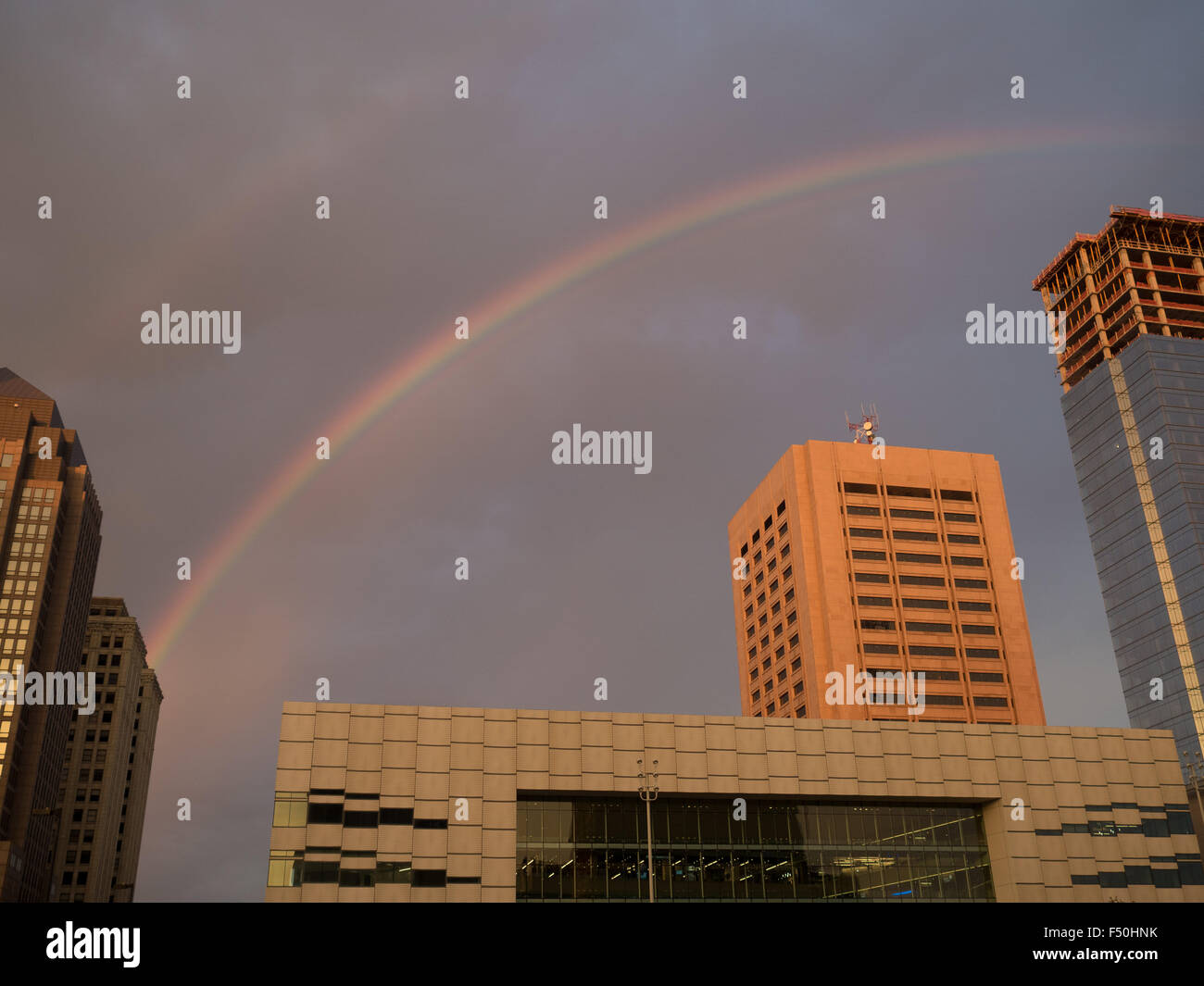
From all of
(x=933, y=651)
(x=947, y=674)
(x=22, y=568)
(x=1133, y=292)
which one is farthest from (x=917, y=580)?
(x=22, y=568)

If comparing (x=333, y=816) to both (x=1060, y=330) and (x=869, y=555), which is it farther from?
(x=1060, y=330)

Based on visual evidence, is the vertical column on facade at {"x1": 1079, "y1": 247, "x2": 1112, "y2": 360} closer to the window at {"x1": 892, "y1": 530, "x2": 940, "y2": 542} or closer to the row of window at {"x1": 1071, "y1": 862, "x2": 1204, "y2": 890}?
the window at {"x1": 892, "y1": 530, "x2": 940, "y2": 542}

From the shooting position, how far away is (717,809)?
65938mm

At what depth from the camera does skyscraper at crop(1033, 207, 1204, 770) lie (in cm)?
15488

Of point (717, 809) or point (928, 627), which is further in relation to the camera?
point (928, 627)

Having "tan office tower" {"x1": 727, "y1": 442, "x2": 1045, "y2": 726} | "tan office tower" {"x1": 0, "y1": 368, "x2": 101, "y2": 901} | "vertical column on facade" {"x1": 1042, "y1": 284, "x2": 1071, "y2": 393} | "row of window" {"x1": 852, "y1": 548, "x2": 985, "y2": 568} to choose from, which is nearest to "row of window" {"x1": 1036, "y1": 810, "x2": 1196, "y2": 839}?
"tan office tower" {"x1": 727, "y1": 442, "x2": 1045, "y2": 726}

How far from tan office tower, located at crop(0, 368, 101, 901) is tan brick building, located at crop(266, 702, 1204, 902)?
366 feet

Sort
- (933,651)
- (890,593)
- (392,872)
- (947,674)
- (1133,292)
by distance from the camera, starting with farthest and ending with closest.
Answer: (1133,292) < (890,593) < (933,651) < (947,674) < (392,872)

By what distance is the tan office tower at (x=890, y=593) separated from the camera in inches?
4980

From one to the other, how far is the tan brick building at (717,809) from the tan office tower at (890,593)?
52686mm

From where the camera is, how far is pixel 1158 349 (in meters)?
166

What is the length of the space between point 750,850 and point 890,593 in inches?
2899
